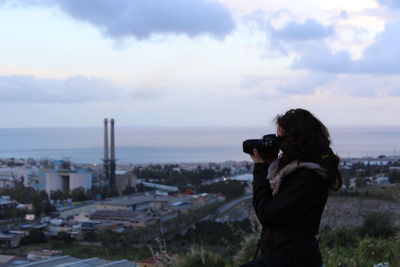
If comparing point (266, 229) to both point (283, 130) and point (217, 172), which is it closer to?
point (283, 130)

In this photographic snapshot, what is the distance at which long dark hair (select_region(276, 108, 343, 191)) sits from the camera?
1494mm

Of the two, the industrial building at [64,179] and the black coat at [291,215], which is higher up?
the black coat at [291,215]

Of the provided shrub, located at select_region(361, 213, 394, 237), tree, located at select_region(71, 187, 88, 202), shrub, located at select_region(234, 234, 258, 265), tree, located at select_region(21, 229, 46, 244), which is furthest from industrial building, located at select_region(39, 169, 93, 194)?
shrub, located at select_region(234, 234, 258, 265)

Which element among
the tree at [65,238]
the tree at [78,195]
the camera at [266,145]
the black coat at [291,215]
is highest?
the camera at [266,145]

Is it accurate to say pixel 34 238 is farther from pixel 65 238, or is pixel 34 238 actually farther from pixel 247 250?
pixel 247 250

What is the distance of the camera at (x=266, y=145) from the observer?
1.56 meters

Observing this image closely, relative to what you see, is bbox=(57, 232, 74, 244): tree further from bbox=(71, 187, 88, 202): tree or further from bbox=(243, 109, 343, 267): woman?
bbox=(71, 187, 88, 202): tree

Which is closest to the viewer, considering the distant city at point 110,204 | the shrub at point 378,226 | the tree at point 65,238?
the shrub at point 378,226

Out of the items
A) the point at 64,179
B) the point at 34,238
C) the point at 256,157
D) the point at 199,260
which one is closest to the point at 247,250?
the point at 199,260

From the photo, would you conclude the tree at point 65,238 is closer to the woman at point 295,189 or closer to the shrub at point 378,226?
the shrub at point 378,226

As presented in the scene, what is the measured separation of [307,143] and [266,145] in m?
0.13

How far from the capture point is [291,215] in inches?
57.2

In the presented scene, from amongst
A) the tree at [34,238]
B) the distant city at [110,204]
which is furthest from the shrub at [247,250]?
the tree at [34,238]

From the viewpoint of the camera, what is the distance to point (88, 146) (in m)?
74.9
